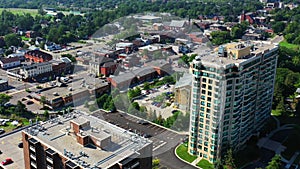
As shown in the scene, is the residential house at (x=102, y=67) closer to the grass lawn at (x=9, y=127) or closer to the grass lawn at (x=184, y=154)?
the grass lawn at (x=9, y=127)

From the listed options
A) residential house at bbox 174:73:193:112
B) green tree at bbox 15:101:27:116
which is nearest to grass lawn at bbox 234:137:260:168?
residential house at bbox 174:73:193:112

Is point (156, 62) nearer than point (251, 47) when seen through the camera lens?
No

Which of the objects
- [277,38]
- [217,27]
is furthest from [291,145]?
[217,27]

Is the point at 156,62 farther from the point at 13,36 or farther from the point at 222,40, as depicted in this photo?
the point at 13,36

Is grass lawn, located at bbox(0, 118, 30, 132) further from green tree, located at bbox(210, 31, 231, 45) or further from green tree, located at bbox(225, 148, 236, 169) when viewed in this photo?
green tree, located at bbox(210, 31, 231, 45)

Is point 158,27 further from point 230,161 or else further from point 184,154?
point 230,161

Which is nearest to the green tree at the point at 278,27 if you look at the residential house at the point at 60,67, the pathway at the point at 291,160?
the residential house at the point at 60,67

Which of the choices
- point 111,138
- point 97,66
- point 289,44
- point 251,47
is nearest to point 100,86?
point 97,66
